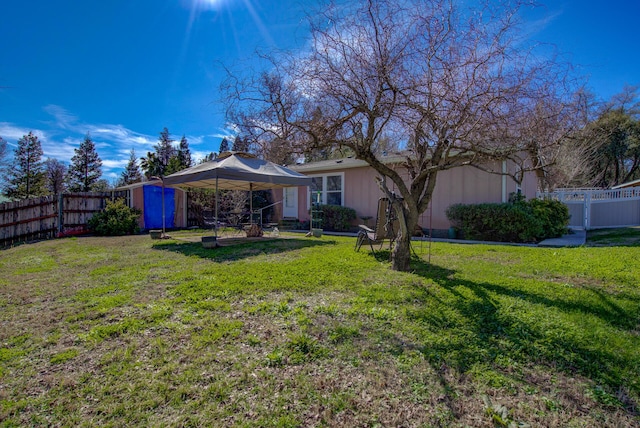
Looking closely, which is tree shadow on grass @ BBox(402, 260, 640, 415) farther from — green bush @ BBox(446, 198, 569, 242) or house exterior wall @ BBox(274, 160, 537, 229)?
green bush @ BBox(446, 198, 569, 242)

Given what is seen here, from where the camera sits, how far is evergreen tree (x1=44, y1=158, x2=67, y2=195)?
25255 mm

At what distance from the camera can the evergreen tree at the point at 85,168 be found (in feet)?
87.4


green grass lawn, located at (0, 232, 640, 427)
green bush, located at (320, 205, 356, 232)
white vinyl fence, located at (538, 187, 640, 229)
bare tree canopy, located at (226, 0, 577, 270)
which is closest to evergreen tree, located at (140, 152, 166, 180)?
green bush, located at (320, 205, 356, 232)

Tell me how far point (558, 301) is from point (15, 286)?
681 cm

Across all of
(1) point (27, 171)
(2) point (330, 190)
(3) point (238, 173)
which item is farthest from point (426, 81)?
(1) point (27, 171)

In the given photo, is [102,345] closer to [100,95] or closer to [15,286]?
[15,286]

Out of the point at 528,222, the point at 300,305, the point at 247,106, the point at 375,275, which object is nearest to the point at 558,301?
the point at 375,275

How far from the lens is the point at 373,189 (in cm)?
1186

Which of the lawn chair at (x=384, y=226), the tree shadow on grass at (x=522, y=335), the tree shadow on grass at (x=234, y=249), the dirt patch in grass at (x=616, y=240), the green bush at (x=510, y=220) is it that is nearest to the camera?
the tree shadow on grass at (x=522, y=335)

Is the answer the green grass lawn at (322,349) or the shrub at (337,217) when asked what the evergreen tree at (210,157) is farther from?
the green grass lawn at (322,349)

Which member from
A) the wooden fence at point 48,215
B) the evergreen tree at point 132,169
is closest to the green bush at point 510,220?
the wooden fence at point 48,215

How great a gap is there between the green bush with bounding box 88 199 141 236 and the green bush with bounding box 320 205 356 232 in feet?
23.2

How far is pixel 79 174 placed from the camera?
27.0 m

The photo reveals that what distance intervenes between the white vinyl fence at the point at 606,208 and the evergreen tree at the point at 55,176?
112 feet
